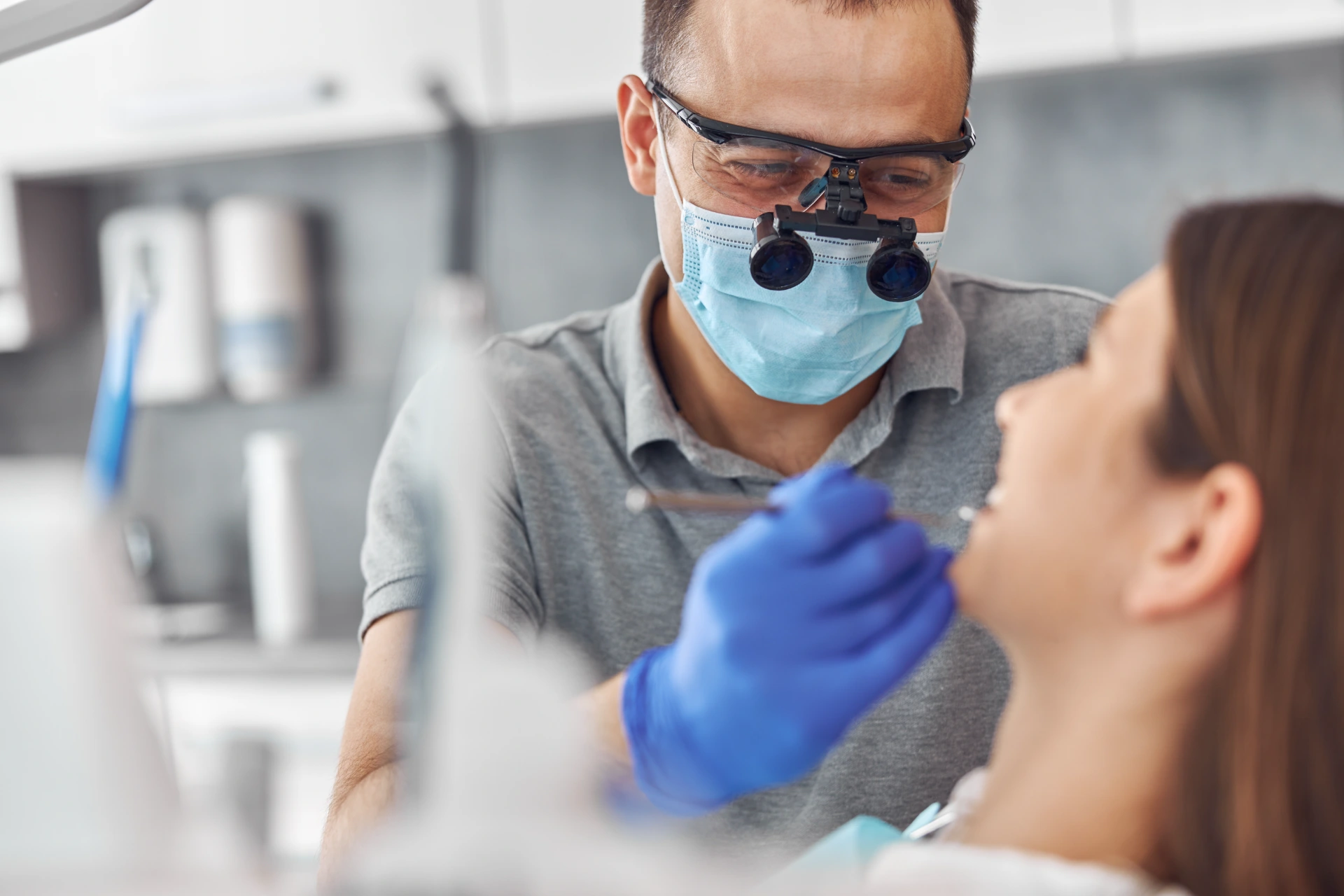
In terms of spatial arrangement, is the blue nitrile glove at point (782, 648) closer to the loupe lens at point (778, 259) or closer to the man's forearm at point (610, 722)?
the man's forearm at point (610, 722)

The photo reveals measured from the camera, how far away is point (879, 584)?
813 millimetres

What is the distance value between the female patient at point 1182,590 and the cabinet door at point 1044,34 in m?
1.50

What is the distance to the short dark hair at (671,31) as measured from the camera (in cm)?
135

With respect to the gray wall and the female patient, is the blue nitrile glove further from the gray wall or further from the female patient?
the gray wall

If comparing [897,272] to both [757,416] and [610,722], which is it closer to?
[757,416]

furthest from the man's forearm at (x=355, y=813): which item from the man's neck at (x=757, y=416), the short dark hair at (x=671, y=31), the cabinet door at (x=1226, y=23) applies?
the cabinet door at (x=1226, y=23)

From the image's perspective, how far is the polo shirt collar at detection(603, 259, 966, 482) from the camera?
1.43 meters

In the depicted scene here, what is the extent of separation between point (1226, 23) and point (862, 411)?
1296mm

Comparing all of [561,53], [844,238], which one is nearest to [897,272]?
[844,238]

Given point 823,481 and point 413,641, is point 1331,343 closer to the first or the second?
point 823,481

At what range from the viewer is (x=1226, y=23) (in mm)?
2178

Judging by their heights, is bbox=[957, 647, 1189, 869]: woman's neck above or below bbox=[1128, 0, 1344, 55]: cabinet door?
below

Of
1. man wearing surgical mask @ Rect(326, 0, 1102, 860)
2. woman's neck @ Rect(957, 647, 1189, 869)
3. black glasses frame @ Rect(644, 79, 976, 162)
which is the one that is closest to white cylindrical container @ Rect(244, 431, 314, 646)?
man wearing surgical mask @ Rect(326, 0, 1102, 860)

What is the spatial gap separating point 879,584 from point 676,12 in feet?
2.74
